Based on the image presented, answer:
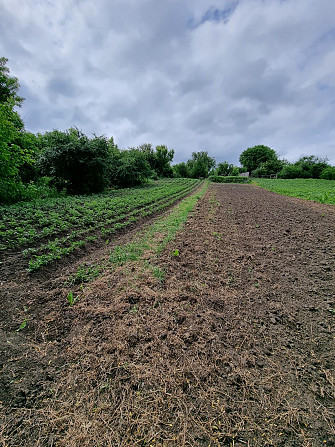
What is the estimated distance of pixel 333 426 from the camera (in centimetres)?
141

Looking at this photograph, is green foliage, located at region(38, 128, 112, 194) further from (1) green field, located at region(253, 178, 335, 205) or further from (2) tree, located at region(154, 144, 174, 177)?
(2) tree, located at region(154, 144, 174, 177)

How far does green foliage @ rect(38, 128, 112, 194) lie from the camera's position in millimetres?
14625

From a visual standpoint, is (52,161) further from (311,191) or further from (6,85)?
(311,191)

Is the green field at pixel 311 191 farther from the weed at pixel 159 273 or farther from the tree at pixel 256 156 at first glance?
the tree at pixel 256 156

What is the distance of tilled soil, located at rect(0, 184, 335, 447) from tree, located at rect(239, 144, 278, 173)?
3369 inches

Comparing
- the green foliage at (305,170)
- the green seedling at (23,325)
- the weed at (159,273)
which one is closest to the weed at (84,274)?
the green seedling at (23,325)

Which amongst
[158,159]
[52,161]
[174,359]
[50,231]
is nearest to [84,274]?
[174,359]

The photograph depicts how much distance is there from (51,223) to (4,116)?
7.31 meters

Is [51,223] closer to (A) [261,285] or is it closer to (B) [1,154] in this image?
(B) [1,154]

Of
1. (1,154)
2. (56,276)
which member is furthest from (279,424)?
(1,154)

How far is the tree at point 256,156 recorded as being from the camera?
7488cm

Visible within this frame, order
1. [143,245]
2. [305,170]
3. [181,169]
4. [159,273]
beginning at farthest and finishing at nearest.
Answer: [181,169] → [305,170] → [143,245] → [159,273]

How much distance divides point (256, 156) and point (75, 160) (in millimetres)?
83235

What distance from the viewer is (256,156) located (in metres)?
77.3
